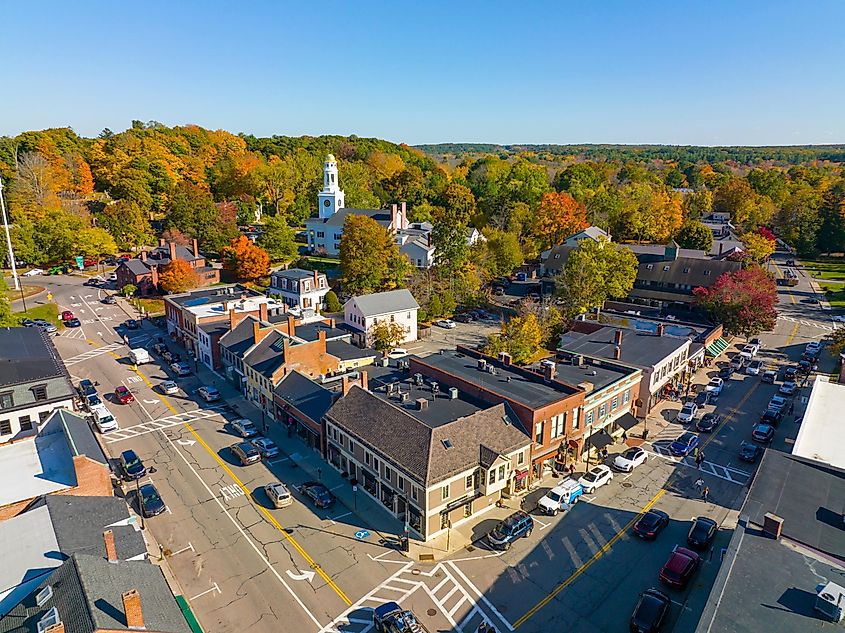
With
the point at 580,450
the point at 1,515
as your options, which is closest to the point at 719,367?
the point at 580,450

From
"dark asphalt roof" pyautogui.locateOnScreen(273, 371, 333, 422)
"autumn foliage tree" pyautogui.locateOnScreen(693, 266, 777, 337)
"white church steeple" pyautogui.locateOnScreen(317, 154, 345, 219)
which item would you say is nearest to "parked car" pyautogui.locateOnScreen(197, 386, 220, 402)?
"dark asphalt roof" pyautogui.locateOnScreen(273, 371, 333, 422)

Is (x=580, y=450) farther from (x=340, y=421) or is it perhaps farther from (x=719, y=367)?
(x=719, y=367)

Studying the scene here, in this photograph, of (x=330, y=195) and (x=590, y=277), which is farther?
(x=330, y=195)

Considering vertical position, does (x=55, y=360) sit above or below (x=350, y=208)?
below

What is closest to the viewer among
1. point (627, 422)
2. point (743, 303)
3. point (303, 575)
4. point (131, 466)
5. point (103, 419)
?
point (303, 575)

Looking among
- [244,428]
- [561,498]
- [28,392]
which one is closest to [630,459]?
[561,498]

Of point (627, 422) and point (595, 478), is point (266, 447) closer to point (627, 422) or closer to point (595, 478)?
point (595, 478)

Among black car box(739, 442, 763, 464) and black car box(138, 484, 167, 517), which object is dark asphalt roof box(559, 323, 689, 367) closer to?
black car box(739, 442, 763, 464)
